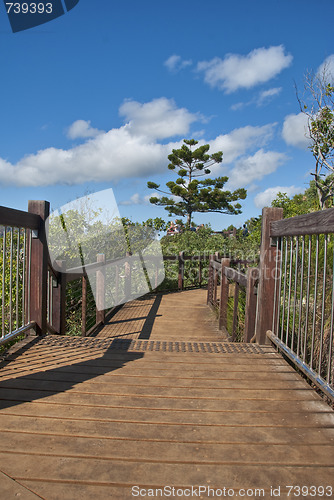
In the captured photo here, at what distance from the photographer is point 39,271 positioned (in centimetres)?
338

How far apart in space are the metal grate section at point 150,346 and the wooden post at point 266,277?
0.21 meters

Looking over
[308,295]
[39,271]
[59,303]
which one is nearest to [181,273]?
[59,303]

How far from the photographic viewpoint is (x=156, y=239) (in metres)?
10.6

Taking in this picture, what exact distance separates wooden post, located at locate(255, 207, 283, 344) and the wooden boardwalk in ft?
0.90

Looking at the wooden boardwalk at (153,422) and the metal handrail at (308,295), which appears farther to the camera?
the metal handrail at (308,295)

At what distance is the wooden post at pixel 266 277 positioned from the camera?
129 inches

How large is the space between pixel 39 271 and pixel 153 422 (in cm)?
206

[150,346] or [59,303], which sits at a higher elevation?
[59,303]

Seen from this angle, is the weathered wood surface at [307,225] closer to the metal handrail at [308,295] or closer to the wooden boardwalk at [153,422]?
the metal handrail at [308,295]

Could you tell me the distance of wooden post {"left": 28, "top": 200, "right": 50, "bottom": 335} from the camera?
3.33 meters

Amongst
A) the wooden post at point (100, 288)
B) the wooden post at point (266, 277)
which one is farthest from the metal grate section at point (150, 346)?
the wooden post at point (100, 288)

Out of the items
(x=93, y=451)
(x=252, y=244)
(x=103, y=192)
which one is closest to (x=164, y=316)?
(x=103, y=192)

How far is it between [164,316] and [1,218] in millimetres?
4649

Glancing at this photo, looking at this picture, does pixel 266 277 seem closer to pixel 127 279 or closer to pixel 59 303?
pixel 59 303
